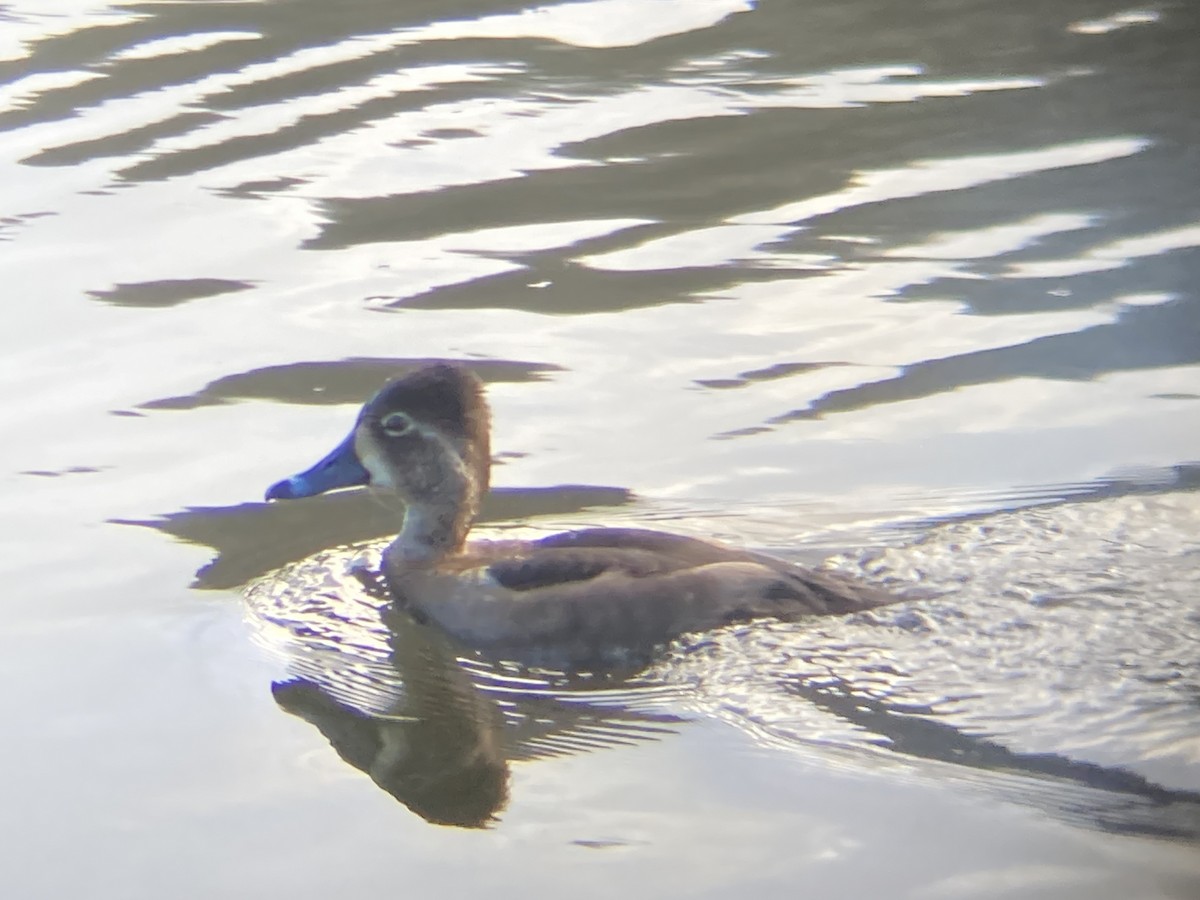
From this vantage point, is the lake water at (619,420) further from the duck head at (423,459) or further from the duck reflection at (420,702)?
the duck head at (423,459)

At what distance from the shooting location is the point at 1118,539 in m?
7.45

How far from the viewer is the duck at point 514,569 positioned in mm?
6746

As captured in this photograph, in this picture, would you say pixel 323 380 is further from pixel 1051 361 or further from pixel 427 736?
pixel 1051 361

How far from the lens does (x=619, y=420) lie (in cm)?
863

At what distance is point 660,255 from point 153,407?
2989 mm

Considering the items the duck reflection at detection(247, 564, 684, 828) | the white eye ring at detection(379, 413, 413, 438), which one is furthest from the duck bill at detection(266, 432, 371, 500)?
the duck reflection at detection(247, 564, 684, 828)

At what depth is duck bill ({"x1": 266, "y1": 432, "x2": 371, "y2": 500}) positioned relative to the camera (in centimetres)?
747

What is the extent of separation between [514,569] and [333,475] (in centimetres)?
99

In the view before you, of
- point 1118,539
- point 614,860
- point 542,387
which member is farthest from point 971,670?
point 542,387

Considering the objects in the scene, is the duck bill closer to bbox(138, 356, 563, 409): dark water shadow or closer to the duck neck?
the duck neck

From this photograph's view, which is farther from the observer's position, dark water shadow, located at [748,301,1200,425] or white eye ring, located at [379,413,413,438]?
dark water shadow, located at [748,301,1200,425]

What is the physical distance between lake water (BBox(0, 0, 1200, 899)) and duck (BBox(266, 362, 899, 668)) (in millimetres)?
135

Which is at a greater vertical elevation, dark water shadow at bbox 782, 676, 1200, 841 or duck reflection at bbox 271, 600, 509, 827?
dark water shadow at bbox 782, 676, 1200, 841

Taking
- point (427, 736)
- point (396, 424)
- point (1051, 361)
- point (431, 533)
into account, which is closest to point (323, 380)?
point (396, 424)
